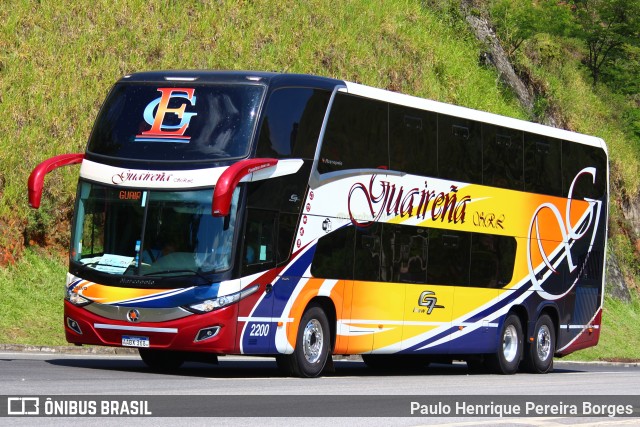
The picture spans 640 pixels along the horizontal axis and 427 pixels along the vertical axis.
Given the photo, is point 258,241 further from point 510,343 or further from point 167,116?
point 510,343

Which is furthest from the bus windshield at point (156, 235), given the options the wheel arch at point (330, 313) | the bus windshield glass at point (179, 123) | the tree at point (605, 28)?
the tree at point (605, 28)

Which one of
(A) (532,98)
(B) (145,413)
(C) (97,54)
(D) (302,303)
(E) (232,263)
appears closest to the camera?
(B) (145,413)

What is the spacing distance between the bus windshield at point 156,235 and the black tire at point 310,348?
6.29 feet

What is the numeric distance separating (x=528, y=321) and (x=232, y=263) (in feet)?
32.6

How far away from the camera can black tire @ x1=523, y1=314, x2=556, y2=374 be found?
26125mm

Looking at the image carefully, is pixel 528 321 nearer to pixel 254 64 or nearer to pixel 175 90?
pixel 175 90

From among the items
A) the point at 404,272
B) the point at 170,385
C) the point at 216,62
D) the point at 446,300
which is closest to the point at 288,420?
the point at 170,385

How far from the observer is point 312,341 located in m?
19.2

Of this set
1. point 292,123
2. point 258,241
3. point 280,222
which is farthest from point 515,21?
point 258,241

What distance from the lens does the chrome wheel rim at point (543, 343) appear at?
26.3 metres

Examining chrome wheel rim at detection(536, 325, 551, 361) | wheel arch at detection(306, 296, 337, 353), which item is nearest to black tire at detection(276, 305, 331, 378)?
wheel arch at detection(306, 296, 337, 353)

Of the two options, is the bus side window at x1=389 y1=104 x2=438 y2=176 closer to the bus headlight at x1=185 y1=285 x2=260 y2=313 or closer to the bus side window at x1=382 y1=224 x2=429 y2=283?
the bus side window at x1=382 y1=224 x2=429 y2=283

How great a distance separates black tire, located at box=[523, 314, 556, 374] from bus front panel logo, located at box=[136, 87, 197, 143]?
10.6 metres

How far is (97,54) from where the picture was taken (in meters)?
31.8
